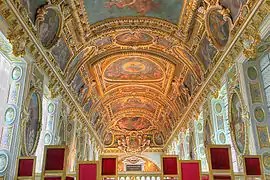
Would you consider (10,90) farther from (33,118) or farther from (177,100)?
(177,100)

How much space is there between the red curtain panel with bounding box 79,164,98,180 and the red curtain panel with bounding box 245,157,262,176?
415 cm

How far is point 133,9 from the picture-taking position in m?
13.3

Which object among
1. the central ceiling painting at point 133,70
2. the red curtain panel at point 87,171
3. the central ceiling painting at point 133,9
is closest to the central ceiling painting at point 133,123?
the central ceiling painting at point 133,70

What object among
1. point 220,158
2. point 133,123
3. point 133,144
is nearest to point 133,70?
point 133,123

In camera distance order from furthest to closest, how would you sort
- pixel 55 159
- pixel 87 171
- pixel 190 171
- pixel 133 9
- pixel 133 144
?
pixel 133 144 → pixel 133 9 → pixel 190 171 → pixel 55 159 → pixel 87 171

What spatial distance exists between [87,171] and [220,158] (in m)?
3.64

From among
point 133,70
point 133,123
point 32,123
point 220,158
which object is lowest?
point 220,158

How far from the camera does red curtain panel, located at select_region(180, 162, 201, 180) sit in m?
7.36

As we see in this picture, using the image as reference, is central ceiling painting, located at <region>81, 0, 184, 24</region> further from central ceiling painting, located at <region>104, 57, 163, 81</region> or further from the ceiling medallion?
the ceiling medallion

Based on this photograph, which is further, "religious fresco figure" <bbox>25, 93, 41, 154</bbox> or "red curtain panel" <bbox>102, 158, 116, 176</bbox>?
"religious fresco figure" <bbox>25, 93, 41, 154</bbox>

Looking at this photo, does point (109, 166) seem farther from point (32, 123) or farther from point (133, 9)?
point (133, 9)

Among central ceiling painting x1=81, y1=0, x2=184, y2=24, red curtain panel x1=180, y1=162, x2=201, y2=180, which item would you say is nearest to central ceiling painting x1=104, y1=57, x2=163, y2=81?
central ceiling painting x1=81, y1=0, x2=184, y2=24

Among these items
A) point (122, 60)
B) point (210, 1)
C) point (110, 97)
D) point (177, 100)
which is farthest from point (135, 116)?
point (210, 1)

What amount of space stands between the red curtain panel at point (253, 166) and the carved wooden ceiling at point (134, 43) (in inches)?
188
